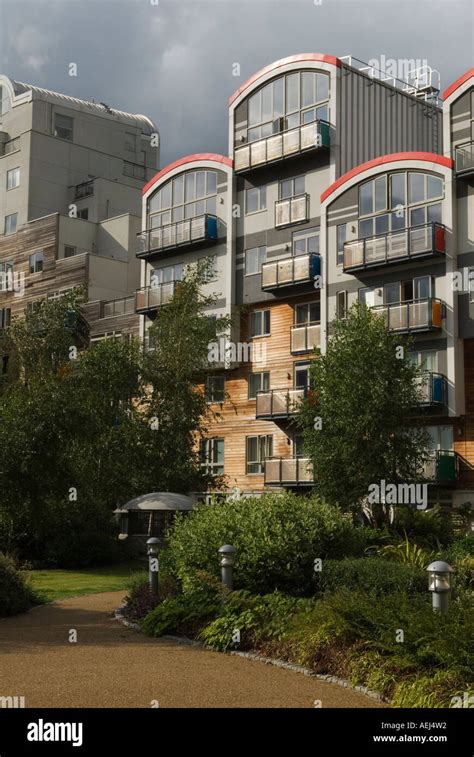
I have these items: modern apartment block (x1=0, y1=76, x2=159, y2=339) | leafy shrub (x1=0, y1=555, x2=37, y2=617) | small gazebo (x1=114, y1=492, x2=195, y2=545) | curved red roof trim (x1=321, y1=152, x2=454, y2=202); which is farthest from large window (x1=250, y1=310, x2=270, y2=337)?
leafy shrub (x1=0, y1=555, x2=37, y2=617)

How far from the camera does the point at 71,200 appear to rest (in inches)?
2308

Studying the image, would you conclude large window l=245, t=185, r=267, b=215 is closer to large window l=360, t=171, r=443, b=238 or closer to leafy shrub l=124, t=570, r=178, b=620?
large window l=360, t=171, r=443, b=238

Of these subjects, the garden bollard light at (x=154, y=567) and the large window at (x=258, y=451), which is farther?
the large window at (x=258, y=451)

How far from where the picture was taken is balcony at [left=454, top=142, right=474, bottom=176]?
113 ft

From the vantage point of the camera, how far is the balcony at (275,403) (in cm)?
3912

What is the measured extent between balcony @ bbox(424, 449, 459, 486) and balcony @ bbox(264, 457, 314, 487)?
5.08 m

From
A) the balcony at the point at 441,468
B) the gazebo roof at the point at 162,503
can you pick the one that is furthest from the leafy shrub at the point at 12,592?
the balcony at the point at 441,468

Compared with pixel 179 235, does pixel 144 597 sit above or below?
below

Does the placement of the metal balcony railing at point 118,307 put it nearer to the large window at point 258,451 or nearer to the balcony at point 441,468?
the large window at point 258,451

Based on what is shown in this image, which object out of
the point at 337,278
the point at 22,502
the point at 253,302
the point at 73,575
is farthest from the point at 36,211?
the point at 22,502

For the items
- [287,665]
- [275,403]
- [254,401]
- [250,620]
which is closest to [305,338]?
[275,403]

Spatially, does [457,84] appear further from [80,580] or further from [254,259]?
[80,580]

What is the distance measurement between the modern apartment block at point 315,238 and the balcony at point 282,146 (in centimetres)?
6

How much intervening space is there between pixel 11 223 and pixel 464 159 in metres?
31.5
